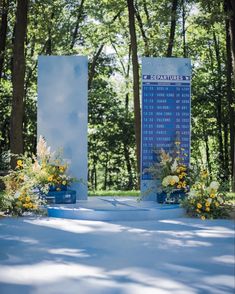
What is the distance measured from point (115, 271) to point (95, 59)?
17461 mm

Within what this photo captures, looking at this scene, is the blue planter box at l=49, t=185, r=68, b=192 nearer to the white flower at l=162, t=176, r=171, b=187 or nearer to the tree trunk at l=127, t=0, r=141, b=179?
the white flower at l=162, t=176, r=171, b=187

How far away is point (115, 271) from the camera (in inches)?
166

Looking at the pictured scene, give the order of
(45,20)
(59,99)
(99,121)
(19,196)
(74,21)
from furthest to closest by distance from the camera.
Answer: (99,121) → (74,21) → (45,20) → (59,99) → (19,196)

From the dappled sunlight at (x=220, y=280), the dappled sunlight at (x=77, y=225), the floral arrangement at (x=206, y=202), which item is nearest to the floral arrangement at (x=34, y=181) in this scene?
the dappled sunlight at (x=77, y=225)

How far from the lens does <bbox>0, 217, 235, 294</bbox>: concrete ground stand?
147 inches

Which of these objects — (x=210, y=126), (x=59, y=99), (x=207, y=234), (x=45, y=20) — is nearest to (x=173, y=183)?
(x=207, y=234)

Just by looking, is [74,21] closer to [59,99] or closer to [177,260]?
[59,99]

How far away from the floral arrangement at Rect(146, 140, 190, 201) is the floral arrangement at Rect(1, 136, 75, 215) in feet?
5.67

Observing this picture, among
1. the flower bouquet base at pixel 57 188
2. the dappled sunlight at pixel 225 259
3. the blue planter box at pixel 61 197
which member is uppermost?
the flower bouquet base at pixel 57 188

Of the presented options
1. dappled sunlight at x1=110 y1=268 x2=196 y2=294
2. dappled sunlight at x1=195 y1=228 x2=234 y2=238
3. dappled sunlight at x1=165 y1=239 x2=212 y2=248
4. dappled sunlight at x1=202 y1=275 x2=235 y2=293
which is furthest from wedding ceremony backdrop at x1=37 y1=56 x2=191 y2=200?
dappled sunlight at x1=202 y1=275 x2=235 y2=293

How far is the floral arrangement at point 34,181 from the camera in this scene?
7.73m

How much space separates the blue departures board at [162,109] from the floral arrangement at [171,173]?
35 cm

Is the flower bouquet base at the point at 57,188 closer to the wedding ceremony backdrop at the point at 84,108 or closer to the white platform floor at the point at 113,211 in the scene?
the white platform floor at the point at 113,211

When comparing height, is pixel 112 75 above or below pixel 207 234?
above
